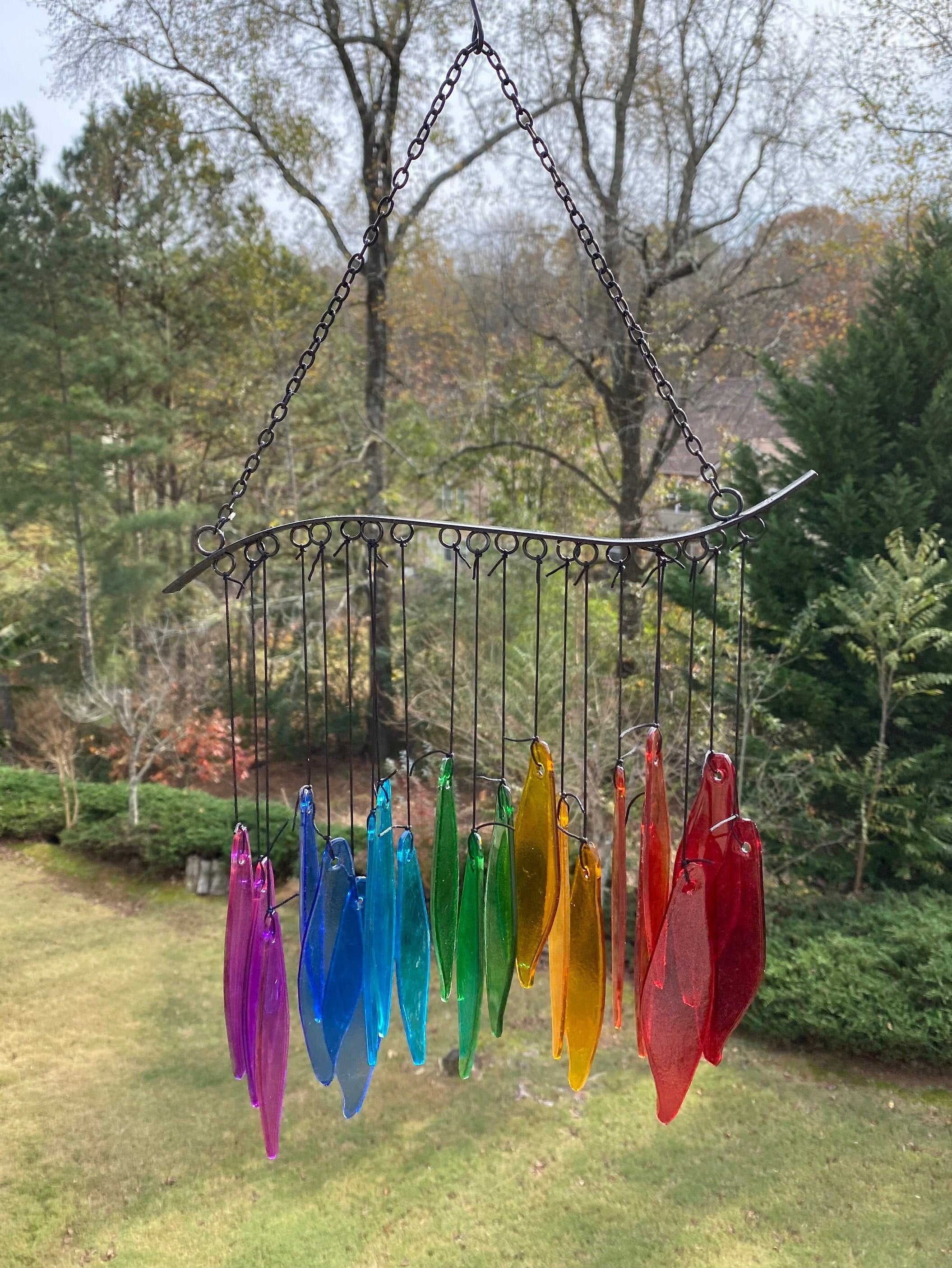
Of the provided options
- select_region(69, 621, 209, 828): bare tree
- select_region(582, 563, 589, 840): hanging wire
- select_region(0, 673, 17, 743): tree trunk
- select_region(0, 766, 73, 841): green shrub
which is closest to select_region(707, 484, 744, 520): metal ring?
select_region(582, 563, 589, 840): hanging wire

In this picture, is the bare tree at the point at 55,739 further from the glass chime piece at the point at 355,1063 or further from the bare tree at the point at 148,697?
the glass chime piece at the point at 355,1063

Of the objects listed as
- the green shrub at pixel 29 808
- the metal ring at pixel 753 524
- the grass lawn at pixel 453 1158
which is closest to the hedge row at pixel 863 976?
the grass lawn at pixel 453 1158

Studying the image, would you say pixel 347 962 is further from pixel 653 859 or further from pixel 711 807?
pixel 711 807

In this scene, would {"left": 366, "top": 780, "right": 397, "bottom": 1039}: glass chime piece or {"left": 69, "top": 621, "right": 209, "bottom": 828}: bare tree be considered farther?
{"left": 69, "top": 621, "right": 209, "bottom": 828}: bare tree

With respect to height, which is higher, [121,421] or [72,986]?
[121,421]

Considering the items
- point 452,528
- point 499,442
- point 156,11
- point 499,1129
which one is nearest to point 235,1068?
point 452,528

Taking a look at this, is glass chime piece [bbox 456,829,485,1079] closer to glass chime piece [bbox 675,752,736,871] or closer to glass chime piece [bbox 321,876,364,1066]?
glass chime piece [bbox 321,876,364,1066]

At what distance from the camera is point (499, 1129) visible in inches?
128

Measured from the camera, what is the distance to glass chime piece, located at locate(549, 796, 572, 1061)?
1.24 metres

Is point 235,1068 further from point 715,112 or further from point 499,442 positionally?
point 715,112

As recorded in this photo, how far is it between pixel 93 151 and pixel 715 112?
5968 mm

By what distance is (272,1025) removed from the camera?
1.29 meters

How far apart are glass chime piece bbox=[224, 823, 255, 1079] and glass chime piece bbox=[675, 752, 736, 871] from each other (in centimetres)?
66

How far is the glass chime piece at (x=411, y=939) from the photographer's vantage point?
1262mm
